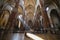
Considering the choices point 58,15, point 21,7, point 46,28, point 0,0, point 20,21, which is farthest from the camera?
point 20,21

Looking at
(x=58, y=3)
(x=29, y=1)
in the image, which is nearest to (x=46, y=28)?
(x=58, y=3)

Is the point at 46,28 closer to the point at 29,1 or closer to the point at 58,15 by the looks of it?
the point at 58,15

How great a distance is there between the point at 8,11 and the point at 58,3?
5488mm

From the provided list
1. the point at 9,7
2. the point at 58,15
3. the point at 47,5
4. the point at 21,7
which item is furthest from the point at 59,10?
the point at 9,7

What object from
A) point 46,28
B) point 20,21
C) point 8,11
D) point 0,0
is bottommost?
point 46,28

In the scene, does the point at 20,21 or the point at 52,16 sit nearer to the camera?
the point at 52,16

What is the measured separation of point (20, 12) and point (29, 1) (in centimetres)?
189

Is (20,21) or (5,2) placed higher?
(5,2)

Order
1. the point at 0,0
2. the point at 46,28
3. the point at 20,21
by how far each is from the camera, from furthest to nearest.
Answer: the point at 20,21 < the point at 0,0 < the point at 46,28

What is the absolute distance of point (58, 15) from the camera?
13023 mm

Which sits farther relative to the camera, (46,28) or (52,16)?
(52,16)

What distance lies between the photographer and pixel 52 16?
13352mm

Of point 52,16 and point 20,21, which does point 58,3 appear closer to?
point 52,16

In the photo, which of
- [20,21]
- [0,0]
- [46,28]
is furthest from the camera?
[20,21]
